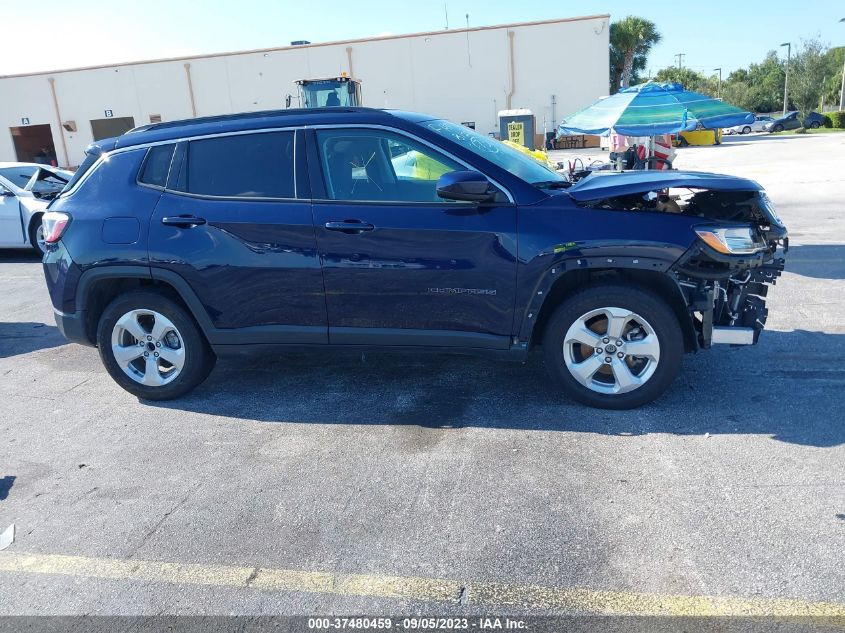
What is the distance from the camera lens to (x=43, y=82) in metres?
41.7

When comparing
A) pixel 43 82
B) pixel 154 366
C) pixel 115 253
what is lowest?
pixel 154 366

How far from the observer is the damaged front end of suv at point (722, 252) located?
13.2 ft

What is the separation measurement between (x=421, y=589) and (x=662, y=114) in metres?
7.12

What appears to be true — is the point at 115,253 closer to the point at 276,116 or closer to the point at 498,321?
the point at 276,116

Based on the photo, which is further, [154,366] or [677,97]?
[677,97]

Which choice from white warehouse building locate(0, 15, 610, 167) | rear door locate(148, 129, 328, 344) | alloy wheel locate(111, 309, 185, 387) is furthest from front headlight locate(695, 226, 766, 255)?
white warehouse building locate(0, 15, 610, 167)

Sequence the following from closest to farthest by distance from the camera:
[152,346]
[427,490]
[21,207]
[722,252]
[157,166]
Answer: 1. [427,490]
2. [722,252]
3. [157,166]
4. [152,346]
5. [21,207]

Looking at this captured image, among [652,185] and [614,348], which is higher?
[652,185]

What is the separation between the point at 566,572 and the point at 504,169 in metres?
2.47

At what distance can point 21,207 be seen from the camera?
A: 10.5 metres

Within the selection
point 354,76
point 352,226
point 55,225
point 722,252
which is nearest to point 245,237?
point 352,226

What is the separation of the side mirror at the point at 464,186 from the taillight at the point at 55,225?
2.73 m

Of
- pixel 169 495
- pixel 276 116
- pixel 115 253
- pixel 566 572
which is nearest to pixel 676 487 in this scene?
pixel 566 572

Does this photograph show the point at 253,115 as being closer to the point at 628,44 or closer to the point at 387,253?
the point at 387,253
